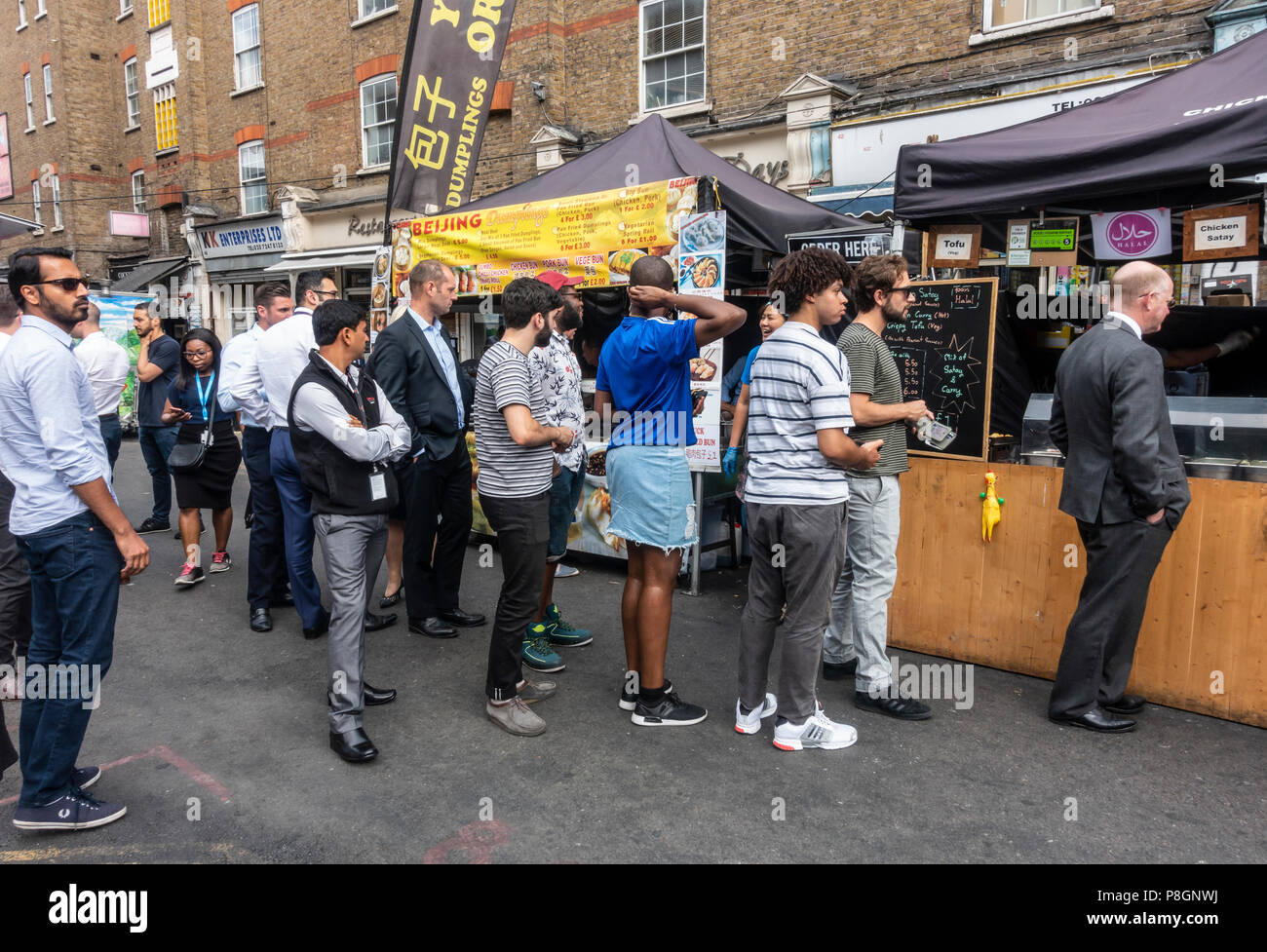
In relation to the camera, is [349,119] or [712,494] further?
[349,119]

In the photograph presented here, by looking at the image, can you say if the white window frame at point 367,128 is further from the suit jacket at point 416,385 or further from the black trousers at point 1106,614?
the black trousers at point 1106,614

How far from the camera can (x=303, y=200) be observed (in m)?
16.3

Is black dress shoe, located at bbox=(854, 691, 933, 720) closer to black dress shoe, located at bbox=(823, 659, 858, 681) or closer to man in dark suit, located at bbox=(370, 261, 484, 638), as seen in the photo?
black dress shoe, located at bbox=(823, 659, 858, 681)

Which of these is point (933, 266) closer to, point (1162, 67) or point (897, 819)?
point (897, 819)

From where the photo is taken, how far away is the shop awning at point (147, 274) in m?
19.6

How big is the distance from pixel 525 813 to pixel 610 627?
7.17ft

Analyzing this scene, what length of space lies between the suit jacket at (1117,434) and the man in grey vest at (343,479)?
297 centimetres

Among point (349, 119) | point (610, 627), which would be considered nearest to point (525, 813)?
point (610, 627)

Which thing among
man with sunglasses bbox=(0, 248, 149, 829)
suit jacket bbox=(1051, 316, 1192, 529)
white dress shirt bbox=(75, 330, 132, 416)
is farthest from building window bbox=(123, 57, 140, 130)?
suit jacket bbox=(1051, 316, 1192, 529)

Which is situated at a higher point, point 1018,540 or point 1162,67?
point 1162,67

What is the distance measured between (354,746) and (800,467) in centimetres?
216

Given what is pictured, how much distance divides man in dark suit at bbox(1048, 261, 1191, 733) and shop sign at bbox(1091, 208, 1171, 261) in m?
1.60

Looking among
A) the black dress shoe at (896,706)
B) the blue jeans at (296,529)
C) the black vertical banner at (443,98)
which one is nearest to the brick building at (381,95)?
the black vertical banner at (443,98)

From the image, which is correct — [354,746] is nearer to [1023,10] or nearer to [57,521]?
[57,521]
